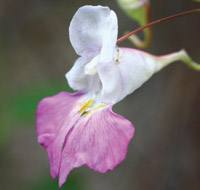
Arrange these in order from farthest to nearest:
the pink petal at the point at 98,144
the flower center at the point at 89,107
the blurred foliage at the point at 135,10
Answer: the blurred foliage at the point at 135,10 < the flower center at the point at 89,107 < the pink petal at the point at 98,144

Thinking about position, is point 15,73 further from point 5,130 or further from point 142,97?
point 5,130

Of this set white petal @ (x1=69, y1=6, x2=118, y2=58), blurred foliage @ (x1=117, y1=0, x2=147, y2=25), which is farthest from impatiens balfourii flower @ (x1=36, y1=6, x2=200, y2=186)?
blurred foliage @ (x1=117, y1=0, x2=147, y2=25)

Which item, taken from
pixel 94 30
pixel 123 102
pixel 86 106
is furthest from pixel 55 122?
pixel 123 102

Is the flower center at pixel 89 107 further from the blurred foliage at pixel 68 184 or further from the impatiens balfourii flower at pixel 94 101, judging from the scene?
the blurred foliage at pixel 68 184

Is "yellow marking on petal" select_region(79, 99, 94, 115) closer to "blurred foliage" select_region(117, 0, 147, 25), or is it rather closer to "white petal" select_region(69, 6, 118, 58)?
"white petal" select_region(69, 6, 118, 58)

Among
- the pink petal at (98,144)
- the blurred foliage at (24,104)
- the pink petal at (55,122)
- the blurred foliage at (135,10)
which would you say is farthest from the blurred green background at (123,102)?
the pink petal at (98,144)

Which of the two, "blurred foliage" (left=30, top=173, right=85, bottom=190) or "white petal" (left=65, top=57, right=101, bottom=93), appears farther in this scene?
"blurred foliage" (left=30, top=173, right=85, bottom=190)

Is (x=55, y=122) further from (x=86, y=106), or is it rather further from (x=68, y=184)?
(x=68, y=184)
